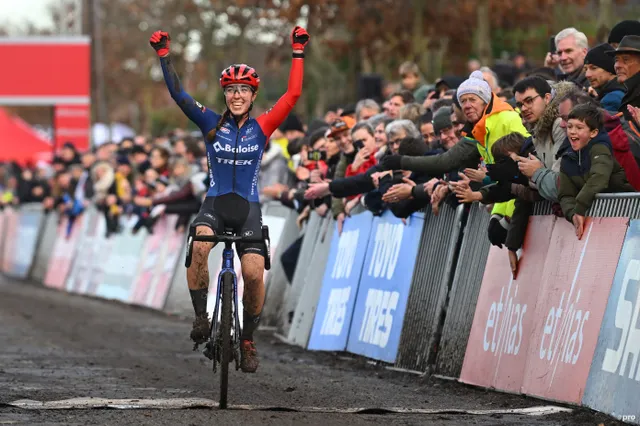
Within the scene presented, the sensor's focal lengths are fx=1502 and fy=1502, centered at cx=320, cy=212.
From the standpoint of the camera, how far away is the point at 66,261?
29859 mm

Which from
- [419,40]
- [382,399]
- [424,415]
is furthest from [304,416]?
[419,40]

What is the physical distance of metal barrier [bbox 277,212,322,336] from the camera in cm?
1680

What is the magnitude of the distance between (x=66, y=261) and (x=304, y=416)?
68.7 ft

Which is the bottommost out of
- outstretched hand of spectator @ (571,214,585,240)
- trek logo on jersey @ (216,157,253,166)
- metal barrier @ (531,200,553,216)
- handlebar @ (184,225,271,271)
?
handlebar @ (184,225,271,271)

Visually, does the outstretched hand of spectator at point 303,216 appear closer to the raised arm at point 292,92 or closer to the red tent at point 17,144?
the raised arm at point 292,92

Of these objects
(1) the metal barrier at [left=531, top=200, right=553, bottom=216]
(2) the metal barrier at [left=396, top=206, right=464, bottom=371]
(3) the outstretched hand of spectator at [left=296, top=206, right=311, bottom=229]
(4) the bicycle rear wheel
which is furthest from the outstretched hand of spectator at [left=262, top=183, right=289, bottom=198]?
(4) the bicycle rear wheel

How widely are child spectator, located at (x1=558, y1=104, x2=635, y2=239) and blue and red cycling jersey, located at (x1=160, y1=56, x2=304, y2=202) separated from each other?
6.89 feet

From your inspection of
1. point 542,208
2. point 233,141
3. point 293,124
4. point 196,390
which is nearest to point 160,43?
point 233,141

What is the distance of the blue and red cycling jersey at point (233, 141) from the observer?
10.9 metres

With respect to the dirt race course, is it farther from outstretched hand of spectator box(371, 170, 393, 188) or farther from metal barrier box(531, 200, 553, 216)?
outstretched hand of spectator box(371, 170, 393, 188)

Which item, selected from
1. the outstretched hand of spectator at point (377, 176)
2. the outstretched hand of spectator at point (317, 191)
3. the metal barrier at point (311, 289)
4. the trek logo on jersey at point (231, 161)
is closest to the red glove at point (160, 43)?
the trek logo on jersey at point (231, 161)

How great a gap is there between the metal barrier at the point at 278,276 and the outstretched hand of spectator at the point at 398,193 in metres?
4.50

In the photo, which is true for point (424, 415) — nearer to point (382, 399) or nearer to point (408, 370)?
point (382, 399)

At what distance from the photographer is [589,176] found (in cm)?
1014
